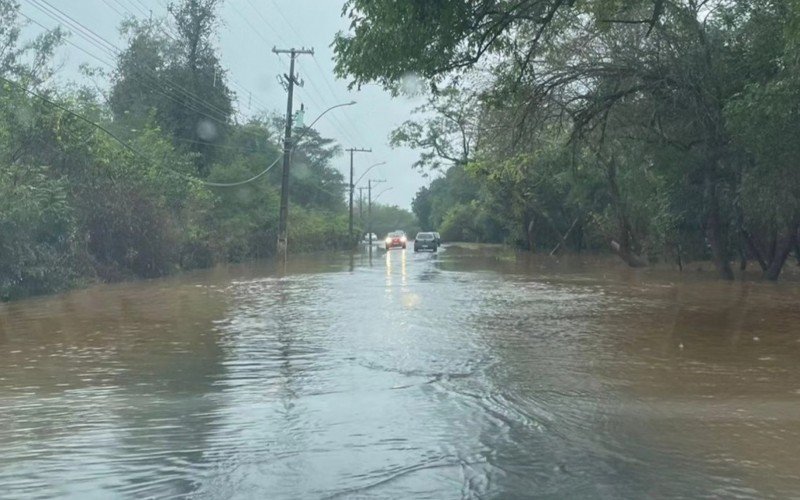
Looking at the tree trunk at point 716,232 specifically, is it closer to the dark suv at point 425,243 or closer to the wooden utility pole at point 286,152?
the wooden utility pole at point 286,152

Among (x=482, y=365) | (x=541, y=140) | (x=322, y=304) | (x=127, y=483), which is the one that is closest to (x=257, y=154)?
(x=541, y=140)

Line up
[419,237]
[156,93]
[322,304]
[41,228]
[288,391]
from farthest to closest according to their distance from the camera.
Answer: [419,237]
[156,93]
[41,228]
[322,304]
[288,391]

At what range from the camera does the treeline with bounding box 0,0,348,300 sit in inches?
884

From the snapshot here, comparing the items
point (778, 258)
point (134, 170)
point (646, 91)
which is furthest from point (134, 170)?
point (778, 258)

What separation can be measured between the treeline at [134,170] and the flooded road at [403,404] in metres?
6.86

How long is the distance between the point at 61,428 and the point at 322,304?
11340mm

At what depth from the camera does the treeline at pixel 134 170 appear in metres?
22.5

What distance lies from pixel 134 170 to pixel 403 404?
24010 millimetres

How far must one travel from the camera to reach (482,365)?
10156 millimetres

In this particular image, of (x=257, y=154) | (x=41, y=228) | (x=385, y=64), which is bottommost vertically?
(x=41, y=228)

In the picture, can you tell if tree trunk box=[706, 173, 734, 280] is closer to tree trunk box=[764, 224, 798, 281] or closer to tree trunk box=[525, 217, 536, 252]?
tree trunk box=[764, 224, 798, 281]

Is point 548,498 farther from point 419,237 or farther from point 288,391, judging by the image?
point 419,237

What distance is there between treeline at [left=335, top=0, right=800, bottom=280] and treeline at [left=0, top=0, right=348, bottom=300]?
1219 centimetres

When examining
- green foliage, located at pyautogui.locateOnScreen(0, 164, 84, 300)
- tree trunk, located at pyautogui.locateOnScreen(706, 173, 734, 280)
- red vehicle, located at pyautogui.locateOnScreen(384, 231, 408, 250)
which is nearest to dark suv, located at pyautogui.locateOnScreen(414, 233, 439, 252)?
red vehicle, located at pyautogui.locateOnScreen(384, 231, 408, 250)
